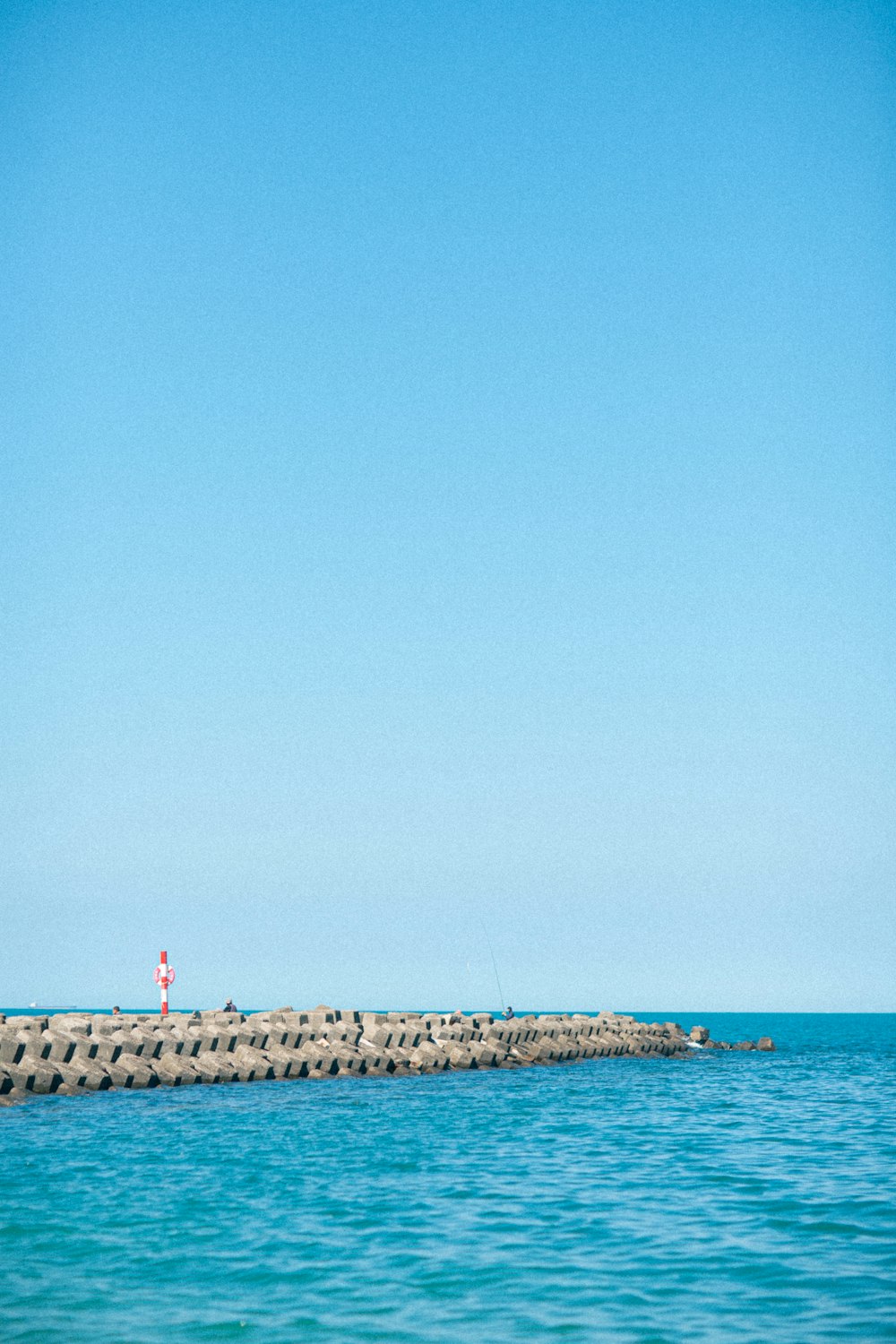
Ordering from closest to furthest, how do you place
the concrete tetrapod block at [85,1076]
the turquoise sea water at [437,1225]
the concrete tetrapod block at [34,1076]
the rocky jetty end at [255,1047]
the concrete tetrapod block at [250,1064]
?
the turquoise sea water at [437,1225] < the concrete tetrapod block at [34,1076] < the concrete tetrapod block at [85,1076] < the rocky jetty end at [255,1047] < the concrete tetrapod block at [250,1064]

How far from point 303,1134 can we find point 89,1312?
404 inches

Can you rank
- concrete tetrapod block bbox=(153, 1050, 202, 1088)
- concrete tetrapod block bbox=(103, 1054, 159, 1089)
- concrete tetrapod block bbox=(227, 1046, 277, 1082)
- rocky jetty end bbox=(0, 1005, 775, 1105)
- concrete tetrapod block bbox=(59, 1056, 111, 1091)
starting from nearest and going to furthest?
concrete tetrapod block bbox=(59, 1056, 111, 1091) < rocky jetty end bbox=(0, 1005, 775, 1105) < concrete tetrapod block bbox=(103, 1054, 159, 1089) < concrete tetrapod block bbox=(153, 1050, 202, 1088) < concrete tetrapod block bbox=(227, 1046, 277, 1082)

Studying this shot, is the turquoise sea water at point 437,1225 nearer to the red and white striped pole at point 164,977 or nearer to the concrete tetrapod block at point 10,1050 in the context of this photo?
the concrete tetrapod block at point 10,1050

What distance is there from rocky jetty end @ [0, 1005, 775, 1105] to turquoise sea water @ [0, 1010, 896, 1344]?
2.25m

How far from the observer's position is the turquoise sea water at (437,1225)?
30.5 ft

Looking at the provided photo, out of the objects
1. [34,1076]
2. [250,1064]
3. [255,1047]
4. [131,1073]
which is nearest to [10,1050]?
[34,1076]

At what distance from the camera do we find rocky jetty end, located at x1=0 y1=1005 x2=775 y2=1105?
1002 inches

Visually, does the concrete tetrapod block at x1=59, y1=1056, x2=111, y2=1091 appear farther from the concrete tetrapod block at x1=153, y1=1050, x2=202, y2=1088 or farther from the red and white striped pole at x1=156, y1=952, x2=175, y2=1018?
the red and white striped pole at x1=156, y1=952, x2=175, y2=1018

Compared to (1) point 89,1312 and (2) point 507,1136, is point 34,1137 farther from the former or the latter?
(1) point 89,1312

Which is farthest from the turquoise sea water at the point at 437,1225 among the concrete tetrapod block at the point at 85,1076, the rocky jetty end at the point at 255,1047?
the rocky jetty end at the point at 255,1047

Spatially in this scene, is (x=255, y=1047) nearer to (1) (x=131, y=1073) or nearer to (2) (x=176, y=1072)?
(2) (x=176, y=1072)

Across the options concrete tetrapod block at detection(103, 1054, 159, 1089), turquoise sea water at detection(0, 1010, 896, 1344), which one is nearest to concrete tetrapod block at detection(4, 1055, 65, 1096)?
turquoise sea water at detection(0, 1010, 896, 1344)

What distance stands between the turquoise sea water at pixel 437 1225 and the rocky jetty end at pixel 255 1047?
2.25 meters

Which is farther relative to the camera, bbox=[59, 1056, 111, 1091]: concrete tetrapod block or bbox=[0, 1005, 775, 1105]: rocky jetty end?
bbox=[0, 1005, 775, 1105]: rocky jetty end
